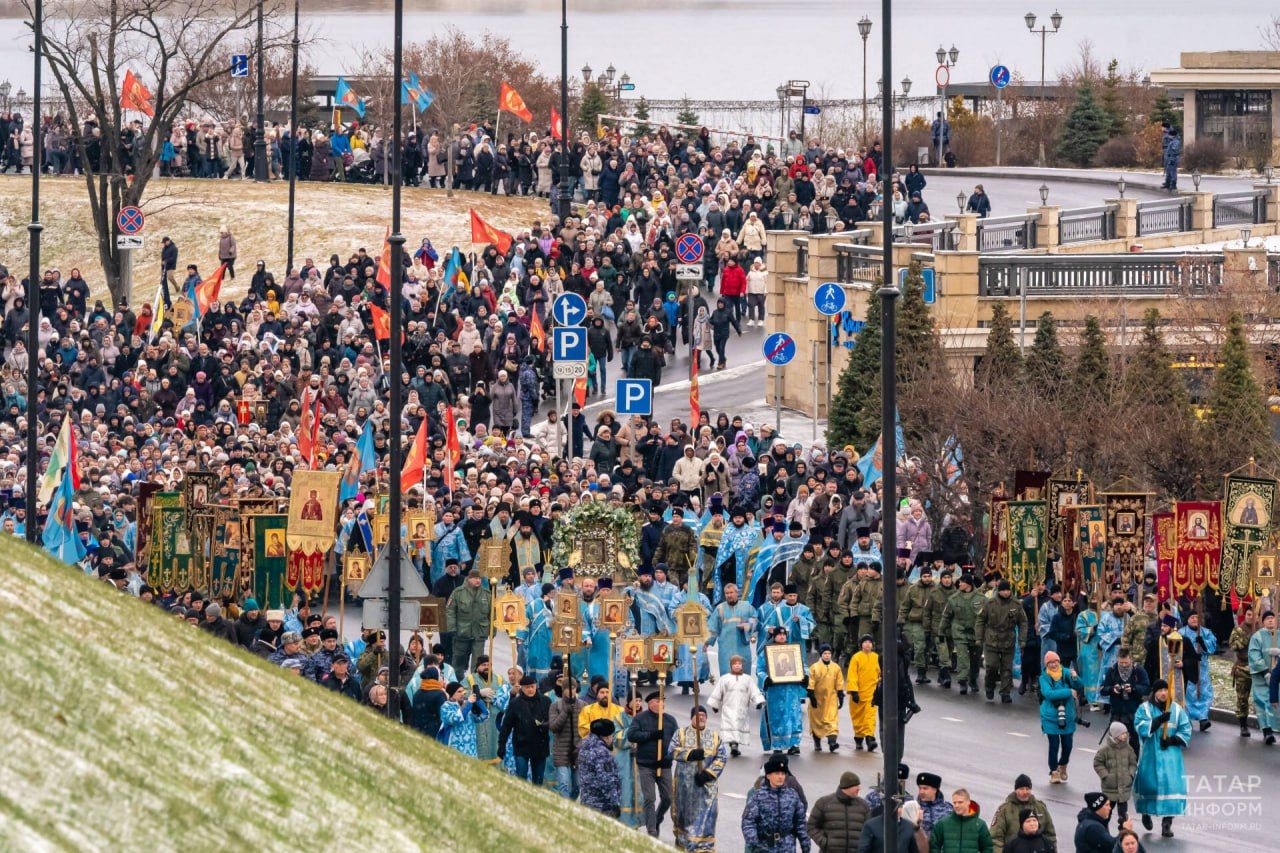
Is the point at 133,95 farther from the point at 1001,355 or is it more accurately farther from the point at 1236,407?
the point at 1236,407

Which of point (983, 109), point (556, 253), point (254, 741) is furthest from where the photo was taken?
point (983, 109)

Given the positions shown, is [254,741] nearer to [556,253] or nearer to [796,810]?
[796,810]

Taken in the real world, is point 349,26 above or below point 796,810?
above

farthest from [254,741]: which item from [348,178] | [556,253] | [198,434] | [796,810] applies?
[348,178]

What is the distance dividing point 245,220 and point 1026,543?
38.7 meters

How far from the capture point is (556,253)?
4366cm

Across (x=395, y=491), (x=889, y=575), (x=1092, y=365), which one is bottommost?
(x=889, y=575)

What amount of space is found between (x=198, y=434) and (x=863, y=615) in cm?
1247

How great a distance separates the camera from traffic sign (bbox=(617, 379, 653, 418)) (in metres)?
31.8

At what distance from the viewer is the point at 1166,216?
47.7 meters

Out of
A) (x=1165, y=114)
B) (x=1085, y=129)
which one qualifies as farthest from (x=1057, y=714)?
(x=1085, y=129)

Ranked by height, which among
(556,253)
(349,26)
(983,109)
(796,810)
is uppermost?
(349,26)

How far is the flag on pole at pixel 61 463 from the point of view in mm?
28938

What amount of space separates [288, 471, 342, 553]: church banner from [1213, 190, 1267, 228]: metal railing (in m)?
26.9
